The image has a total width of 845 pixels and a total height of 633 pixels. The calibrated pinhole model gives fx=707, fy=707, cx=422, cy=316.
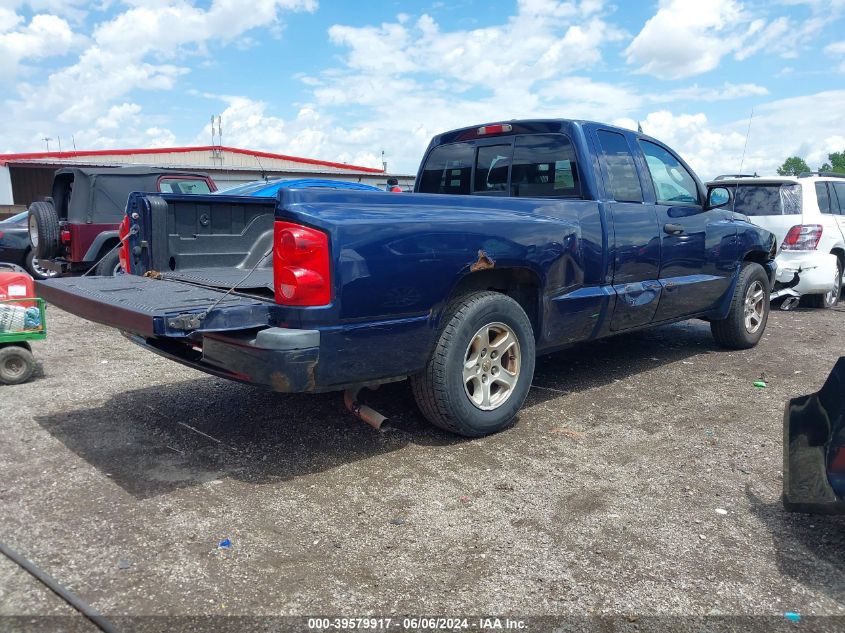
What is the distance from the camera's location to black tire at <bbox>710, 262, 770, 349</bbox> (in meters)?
6.54

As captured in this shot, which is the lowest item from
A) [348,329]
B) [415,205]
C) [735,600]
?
[735,600]

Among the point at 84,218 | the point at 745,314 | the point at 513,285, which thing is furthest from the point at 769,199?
the point at 84,218

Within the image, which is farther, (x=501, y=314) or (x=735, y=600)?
(x=501, y=314)

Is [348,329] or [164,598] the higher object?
[348,329]

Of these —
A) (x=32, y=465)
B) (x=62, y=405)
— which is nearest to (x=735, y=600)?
(x=32, y=465)

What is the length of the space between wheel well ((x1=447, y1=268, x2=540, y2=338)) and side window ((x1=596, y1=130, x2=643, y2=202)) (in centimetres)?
109

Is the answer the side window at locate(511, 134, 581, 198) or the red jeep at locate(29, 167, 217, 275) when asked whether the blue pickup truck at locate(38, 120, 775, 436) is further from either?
the red jeep at locate(29, 167, 217, 275)

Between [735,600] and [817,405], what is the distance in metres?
0.93

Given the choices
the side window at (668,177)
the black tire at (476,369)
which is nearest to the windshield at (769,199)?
the side window at (668,177)

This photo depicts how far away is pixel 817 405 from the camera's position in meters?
3.03

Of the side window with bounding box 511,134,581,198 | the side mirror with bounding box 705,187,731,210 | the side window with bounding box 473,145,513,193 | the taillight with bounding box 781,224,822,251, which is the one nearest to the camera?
the side window with bounding box 511,134,581,198

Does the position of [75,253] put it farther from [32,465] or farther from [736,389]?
[736,389]

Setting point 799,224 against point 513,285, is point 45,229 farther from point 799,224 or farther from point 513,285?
point 799,224

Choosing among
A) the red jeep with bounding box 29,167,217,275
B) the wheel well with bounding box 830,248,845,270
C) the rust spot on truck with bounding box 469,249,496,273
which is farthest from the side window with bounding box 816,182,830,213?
the red jeep with bounding box 29,167,217,275
